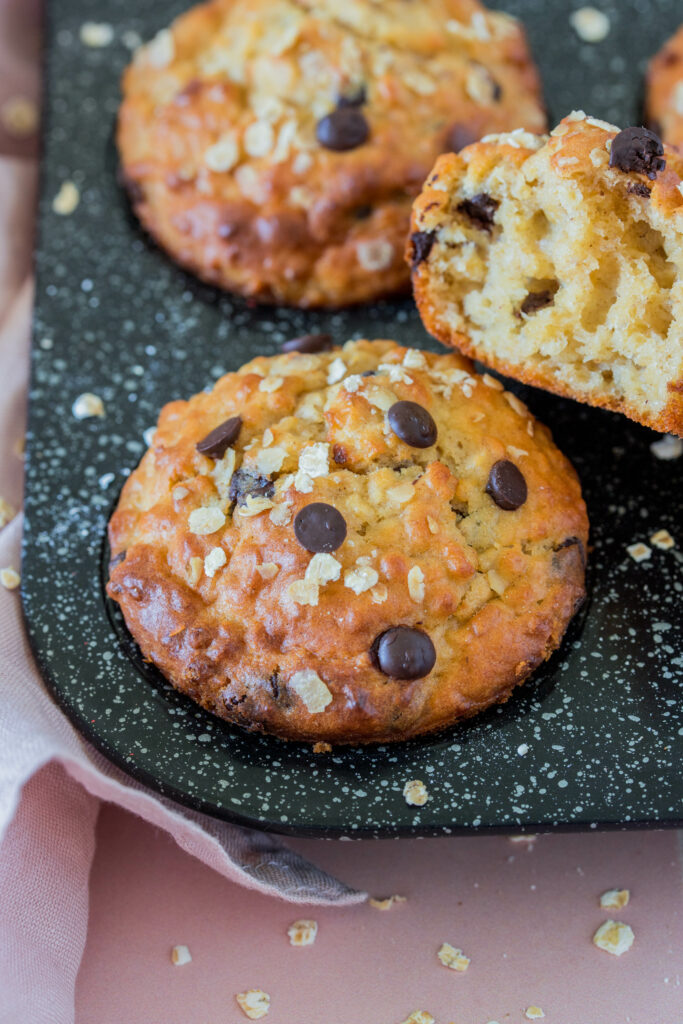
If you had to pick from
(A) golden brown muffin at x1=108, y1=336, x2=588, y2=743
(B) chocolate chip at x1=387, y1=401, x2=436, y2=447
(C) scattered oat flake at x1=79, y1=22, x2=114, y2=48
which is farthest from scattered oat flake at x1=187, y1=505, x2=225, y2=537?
(C) scattered oat flake at x1=79, y1=22, x2=114, y2=48

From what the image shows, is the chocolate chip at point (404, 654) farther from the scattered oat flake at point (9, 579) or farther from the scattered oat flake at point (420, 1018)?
the scattered oat flake at point (9, 579)

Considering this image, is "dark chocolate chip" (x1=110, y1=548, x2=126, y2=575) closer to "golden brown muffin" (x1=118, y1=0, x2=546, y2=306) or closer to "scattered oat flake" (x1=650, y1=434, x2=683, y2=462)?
"golden brown muffin" (x1=118, y1=0, x2=546, y2=306)

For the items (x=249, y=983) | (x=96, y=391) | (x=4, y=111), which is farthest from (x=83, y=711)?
(x=4, y=111)

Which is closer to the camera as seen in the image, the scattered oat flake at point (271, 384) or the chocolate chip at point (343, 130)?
the scattered oat flake at point (271, 384)

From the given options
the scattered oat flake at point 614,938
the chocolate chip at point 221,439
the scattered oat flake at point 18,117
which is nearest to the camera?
the scattered oat flake at point 614,938

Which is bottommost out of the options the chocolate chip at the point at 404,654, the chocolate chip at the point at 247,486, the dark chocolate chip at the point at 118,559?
the dark chocolate chip at the point at 118,559

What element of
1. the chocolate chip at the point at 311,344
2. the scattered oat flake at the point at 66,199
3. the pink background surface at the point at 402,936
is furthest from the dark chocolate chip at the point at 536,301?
the scattered oat flake at the point at 66,199

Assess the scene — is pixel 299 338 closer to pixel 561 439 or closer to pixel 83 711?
pixel 561 439
